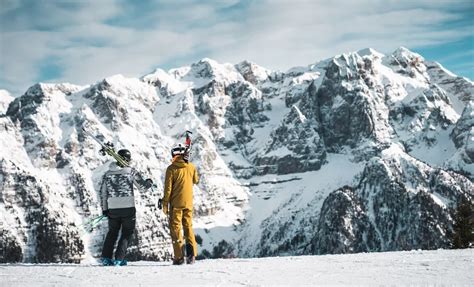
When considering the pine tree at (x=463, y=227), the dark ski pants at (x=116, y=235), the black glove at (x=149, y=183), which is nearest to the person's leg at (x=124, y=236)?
the dark ski pants at (x=116, y=235)

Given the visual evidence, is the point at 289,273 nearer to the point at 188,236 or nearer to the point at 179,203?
the point at 188,236

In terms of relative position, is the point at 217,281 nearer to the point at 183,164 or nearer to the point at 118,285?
the point at 118,285

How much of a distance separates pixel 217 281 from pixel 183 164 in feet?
16.6

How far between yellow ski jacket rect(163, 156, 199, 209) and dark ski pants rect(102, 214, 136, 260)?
151cm

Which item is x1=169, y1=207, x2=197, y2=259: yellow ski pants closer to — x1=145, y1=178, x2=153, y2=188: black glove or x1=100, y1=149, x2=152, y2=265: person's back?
x1=145, y1=178, x2=153, y2=188: black glove

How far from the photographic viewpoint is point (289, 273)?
39.2 feet

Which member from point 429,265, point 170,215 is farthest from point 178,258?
point 429,265

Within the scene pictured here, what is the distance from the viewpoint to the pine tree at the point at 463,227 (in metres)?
31.3

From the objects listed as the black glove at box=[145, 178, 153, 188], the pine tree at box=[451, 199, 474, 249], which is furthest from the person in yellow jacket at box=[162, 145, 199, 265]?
the pine tree at box=[451, 199, 474, 249]

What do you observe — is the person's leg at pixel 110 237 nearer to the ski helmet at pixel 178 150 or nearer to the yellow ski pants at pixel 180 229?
the yellow ski pants at pixel 180 229

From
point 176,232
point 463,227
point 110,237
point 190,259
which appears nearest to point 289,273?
point 190,259

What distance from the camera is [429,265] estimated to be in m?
12.1

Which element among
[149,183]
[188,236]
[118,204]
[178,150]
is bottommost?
[188,236]

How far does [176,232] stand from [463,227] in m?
24.3
